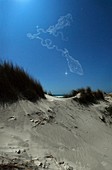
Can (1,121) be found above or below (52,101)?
below

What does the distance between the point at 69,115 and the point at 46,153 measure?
227 cm

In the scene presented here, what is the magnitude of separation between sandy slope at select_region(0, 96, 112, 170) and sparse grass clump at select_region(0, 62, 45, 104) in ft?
0.77

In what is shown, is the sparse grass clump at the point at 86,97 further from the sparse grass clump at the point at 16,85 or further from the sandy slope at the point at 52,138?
the sparse grass clump at the point at 16,85

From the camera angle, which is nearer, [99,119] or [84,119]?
[84,119]

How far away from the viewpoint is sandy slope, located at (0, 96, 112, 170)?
2996 millimetres

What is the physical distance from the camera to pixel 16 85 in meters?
5.17

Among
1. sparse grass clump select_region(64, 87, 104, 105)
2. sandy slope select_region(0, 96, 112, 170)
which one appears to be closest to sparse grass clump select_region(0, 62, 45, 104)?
sandy slope select_region(0, 96, 112, 170)

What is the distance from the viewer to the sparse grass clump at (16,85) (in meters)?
4.54

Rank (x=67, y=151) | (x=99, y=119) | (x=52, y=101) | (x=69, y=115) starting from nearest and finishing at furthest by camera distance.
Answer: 1. (x=67, y=151)
2. (x=69, y=115)
3. (x=52, y=101)
4. (x=99, y=119)

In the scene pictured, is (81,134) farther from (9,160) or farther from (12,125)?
A: (9,160)

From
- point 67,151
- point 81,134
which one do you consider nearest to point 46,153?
point 67,151

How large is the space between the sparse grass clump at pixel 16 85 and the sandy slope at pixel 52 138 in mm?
234

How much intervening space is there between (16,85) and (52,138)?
1893mm

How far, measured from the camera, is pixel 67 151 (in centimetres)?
347
